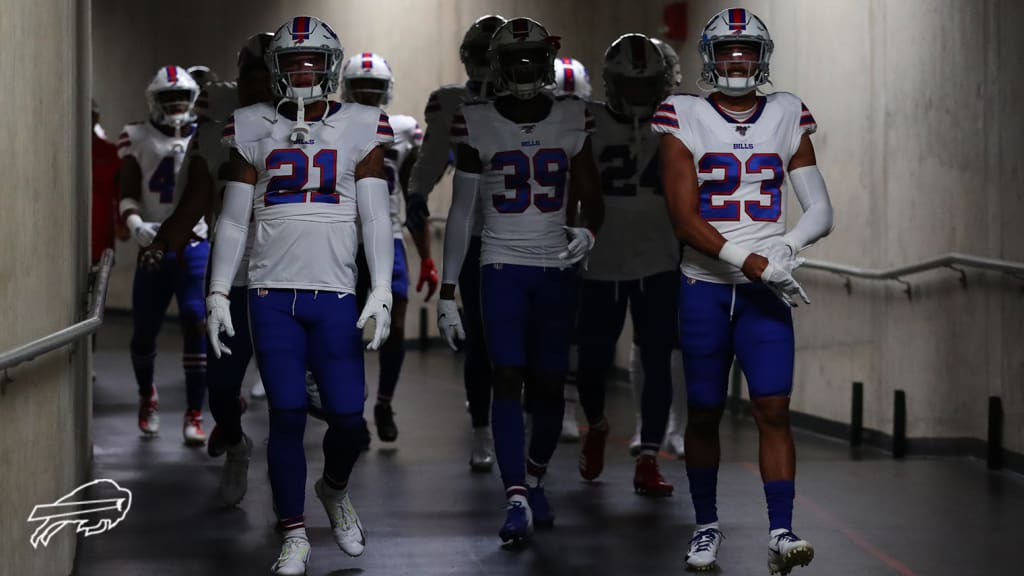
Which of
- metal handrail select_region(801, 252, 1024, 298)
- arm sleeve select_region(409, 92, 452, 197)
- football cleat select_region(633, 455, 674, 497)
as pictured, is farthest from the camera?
arm sleeve select_region(409, 92, 452, 197)

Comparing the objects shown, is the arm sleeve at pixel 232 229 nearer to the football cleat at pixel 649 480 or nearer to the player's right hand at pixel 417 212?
the player's right hand at pixel 417 212

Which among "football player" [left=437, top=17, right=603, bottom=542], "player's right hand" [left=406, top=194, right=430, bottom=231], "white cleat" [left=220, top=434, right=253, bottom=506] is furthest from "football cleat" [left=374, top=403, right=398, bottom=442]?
"football player" [left=437, top=17, right=603, bottom=542]

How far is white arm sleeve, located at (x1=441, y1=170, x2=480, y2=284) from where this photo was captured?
596cm

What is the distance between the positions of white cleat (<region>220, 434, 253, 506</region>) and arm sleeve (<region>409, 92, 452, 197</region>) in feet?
5.30

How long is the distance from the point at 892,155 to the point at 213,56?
840cm

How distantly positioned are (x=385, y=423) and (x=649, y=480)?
6.36 ft

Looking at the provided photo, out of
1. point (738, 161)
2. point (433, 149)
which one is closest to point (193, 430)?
point (433, 149)

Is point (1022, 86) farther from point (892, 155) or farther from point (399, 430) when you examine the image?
point (399, 430)

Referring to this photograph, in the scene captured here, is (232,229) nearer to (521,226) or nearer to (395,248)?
(521,226)

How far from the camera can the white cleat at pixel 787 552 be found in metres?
4.85

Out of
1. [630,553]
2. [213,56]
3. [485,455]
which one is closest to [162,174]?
[485,455]

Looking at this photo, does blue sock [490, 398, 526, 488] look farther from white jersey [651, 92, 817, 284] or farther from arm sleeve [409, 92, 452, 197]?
arm sleeve [409, 92, 452, 197]

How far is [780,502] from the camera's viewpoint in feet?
16.8

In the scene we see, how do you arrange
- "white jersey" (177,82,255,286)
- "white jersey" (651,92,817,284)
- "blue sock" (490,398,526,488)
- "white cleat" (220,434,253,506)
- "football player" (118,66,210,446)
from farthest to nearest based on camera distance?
"football player" (118,66,210,446)
"white jersey" (177,82,255,286)
"white cleat" (220,434,253,506)
"blue sock" (490,398,526,488)
"white jersey" (651,92,817,284)
